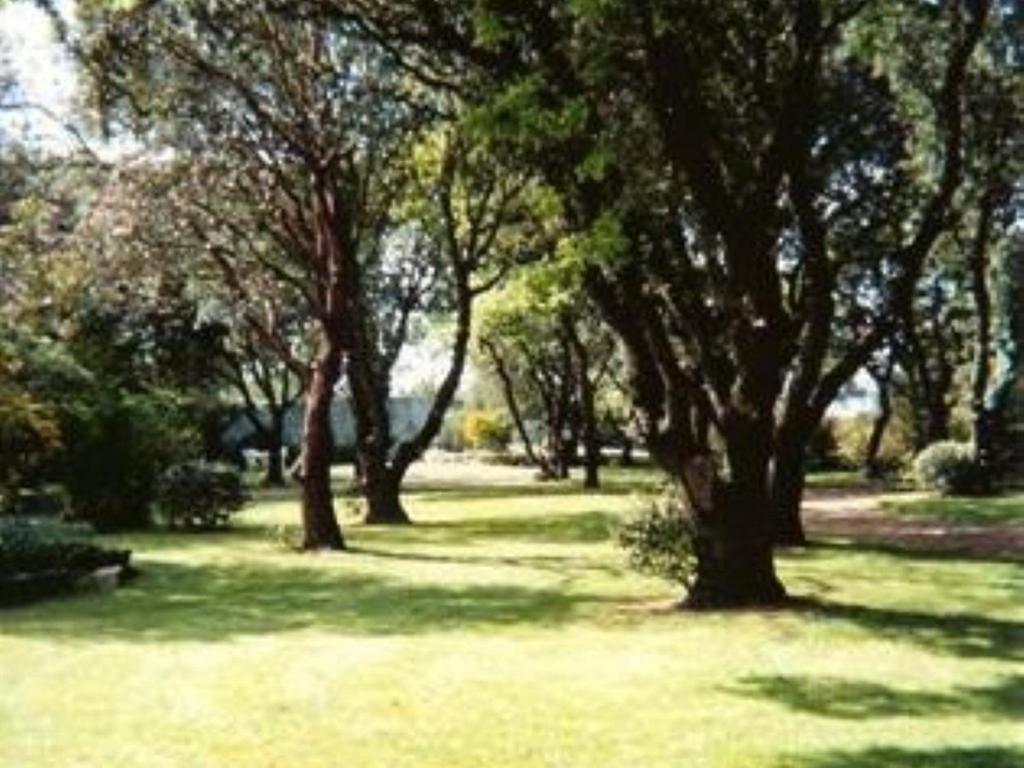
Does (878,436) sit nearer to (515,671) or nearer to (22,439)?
(22,439)

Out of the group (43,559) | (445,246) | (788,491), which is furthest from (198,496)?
(788,491)

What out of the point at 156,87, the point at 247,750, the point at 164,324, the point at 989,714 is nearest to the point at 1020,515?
the point at 156,87

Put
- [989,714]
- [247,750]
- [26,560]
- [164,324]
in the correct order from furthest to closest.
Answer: [164,324] → [26,560] → [989,714] → [247,750]

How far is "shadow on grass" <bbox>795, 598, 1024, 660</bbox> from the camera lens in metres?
15.4

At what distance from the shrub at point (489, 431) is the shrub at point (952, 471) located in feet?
157

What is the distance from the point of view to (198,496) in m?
34.4

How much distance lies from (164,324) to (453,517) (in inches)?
859

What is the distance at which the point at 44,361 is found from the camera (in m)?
30.4

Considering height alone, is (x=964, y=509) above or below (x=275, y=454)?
below

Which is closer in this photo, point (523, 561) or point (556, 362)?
point (523, 561)

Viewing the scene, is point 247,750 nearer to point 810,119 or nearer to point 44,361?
point 810,119

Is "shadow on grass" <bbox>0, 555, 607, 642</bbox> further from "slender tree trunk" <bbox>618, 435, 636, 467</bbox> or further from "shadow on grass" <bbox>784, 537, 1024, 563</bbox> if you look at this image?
"slender tree trunk" <bbox>618, 435, 636, 467</bbox>

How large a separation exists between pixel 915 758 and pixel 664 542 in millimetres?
8265

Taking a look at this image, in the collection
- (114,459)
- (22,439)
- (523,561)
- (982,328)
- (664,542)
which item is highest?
(982,328)
